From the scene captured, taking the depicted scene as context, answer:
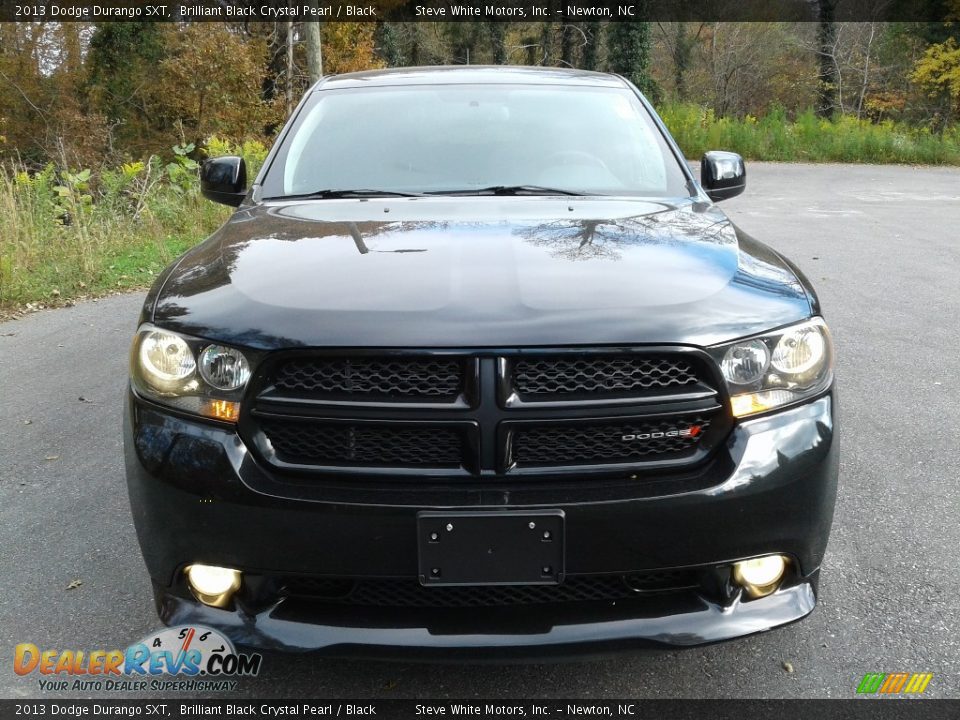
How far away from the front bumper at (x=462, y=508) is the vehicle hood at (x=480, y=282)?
0.91 feet

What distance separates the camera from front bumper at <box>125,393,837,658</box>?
1.93 m

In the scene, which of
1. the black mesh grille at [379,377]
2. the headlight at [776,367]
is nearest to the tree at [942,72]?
the headlight at [776,367]

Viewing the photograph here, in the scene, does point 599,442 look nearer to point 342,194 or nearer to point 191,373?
point 191,373

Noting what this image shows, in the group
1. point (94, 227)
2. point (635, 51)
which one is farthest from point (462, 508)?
point (635, 51)

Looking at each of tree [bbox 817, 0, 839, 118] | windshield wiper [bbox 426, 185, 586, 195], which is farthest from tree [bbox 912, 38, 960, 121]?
windshield wiper [bbox 426, 185, 586, 195]

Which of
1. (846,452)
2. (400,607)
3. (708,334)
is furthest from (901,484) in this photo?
(400,607)

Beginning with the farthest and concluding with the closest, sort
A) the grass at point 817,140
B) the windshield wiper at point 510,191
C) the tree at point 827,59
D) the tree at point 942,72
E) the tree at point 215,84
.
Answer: the tree at point 827,59 → the tree at point 942,72 → the tree at point 215,84 → the grass at point 817,140 → the windshield wiper at point 510,191

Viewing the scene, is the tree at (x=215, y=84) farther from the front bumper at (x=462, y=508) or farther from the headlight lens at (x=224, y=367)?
the front bumper at (x=462, y=508)

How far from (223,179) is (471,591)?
2228 mm

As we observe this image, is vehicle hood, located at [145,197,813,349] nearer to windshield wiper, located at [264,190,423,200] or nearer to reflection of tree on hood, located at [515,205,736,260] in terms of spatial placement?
reflection of tree on hood, located at [515,205,736,260]

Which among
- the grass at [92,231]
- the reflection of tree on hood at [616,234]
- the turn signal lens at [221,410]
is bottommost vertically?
the grass at [92,231]

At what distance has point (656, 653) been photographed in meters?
1.99

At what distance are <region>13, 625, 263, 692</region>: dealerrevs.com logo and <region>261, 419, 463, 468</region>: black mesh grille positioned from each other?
1.91 ft

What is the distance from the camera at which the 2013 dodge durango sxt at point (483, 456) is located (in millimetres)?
1933
